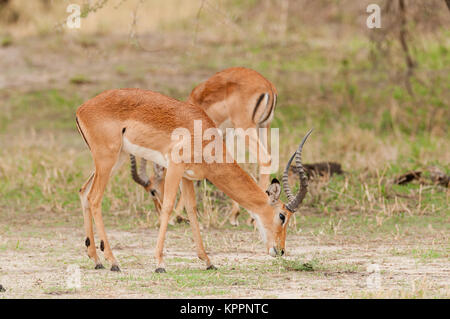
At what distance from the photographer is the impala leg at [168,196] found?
6.06 meters

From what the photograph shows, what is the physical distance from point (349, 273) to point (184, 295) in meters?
1.34

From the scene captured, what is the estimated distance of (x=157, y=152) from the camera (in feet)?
20.9

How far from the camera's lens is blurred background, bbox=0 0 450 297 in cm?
823

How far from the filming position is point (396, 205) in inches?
326

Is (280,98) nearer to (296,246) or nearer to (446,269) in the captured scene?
(296,246)

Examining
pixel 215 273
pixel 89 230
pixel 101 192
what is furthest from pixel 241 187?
pixel 89 230

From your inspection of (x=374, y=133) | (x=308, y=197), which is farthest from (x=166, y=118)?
(x=374, y=133)

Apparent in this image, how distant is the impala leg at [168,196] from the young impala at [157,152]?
99 mm

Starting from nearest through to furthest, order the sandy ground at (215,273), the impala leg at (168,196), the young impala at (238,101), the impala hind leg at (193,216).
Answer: the sandy ground at (215,273) < the impala leg at (168,196) < the impala hind leg at (193,216) < the young impala at (238,101)

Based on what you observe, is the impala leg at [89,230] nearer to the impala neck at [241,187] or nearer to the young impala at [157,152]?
the young impala at [157,152]

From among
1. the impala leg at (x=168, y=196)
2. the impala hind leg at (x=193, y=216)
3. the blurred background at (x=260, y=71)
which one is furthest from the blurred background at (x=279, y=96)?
the impala leg at (x=168, y=196)

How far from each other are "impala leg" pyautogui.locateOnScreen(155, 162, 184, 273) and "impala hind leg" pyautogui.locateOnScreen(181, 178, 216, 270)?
1.09 ft

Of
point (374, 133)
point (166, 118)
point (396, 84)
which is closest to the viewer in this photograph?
point (166, 118)

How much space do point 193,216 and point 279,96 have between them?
7.58 m
